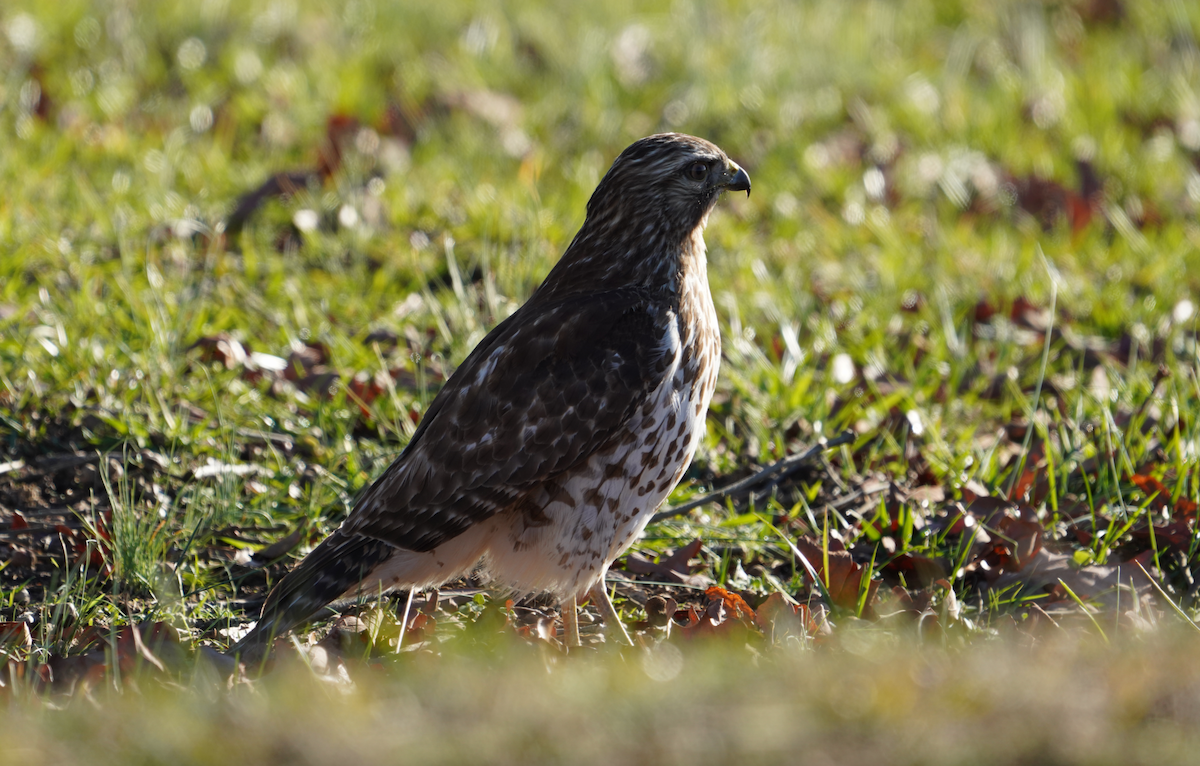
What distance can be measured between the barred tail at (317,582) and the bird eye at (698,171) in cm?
152

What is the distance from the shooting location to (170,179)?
21.2 feet

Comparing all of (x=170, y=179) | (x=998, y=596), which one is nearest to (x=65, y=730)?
(x=998, y=596)

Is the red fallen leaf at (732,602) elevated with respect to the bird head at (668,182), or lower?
lower

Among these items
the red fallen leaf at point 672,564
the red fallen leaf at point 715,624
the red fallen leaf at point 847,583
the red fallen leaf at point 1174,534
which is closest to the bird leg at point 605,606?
the red fallen leaf at point 715,624

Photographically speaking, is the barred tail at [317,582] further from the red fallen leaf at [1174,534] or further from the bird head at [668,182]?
the red fallen leaf at [1174,534]

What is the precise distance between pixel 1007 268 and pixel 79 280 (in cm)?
444

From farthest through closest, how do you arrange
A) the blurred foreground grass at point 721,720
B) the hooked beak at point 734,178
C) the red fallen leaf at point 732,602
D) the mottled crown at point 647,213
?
the hooked beak at point 734,178
the mottled crown at point 647,213
the red fallen leaf at point 732,602
the blurred foreground grass at point 721,720

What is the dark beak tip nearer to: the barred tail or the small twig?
the small twig

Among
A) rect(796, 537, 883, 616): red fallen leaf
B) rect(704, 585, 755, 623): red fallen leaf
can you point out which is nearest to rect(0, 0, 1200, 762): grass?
rect(796, 537, 883, 616): red fallen leaf

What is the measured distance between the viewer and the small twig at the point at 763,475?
417 centimetres

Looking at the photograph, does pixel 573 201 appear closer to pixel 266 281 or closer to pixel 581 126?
pixel 581 126

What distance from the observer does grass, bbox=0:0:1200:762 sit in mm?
3729

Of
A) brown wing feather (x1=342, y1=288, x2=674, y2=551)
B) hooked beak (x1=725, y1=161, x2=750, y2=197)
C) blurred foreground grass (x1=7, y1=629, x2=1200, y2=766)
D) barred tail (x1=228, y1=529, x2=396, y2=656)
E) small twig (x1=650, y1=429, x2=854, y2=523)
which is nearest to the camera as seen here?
blurred foreground grass (x1=7, y1=629, x2=1200, y2=766)

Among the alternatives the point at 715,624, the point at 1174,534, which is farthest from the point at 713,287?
the point at 715,624
